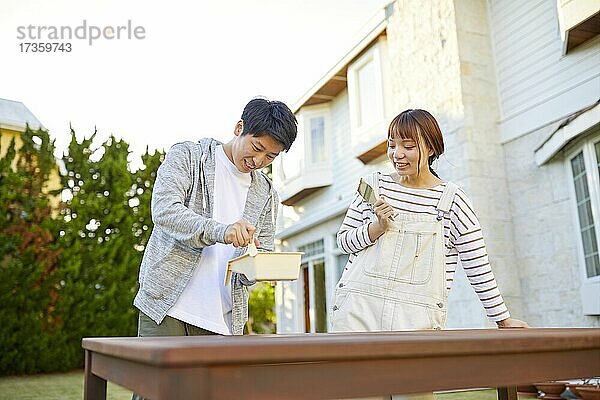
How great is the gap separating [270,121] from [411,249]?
2.30ft

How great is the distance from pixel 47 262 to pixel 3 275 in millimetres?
641

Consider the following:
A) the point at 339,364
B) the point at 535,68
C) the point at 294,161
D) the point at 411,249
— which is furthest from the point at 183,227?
the point at 294,161

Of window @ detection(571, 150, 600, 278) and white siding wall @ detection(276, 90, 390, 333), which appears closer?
window @ detection(571, 150, 600, 278)

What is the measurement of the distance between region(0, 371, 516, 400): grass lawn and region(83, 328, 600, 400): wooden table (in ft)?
13.6

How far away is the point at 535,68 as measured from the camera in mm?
6020

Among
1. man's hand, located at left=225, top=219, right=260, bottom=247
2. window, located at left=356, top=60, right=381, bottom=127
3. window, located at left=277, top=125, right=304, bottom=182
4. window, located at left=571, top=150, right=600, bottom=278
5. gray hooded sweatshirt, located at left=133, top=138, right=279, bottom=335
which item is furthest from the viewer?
window, located at left=277, top=125, right=304, bottom=182

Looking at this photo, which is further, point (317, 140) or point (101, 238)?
point (317, 140)

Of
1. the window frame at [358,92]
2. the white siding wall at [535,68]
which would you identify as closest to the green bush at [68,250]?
the window frame at [358,92]

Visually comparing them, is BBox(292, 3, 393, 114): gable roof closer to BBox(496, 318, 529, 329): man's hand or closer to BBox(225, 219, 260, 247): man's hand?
BBox(496, 318, 529, 329): man's hand

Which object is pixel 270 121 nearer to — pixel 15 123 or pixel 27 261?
pixel 27 261

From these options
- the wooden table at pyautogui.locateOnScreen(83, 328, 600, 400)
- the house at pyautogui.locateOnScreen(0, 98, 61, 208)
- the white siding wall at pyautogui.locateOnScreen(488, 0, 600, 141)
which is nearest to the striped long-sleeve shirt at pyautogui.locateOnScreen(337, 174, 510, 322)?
the wooden table at pyautogui.locateOnScreen(83, 328, 600, 400)

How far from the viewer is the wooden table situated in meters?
0.80

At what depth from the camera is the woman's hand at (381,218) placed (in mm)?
1974

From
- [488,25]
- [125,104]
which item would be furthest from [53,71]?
[488,25]
